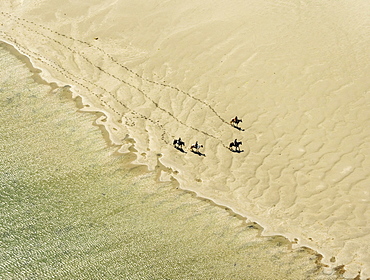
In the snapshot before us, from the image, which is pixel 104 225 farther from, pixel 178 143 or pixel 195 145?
pixel 195 145

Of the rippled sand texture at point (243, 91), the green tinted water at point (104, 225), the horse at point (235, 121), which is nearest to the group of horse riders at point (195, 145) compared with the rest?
the rippled sand texture at point (243, 91)

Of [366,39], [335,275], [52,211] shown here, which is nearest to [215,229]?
[335,275]

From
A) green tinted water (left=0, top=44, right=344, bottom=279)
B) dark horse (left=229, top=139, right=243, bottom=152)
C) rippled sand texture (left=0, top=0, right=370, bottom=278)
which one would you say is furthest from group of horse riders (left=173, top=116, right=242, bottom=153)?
green tinted water (left=0, top=44, right=344, bottom=279)

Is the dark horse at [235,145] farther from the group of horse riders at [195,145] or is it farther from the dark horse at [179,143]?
the dark horse at [179,143]

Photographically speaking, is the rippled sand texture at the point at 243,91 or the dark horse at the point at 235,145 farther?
the dark horse at the point at 235,145

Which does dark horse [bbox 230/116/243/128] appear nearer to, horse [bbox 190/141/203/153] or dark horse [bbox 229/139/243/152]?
dark horse [bbox 229/139/243/152]

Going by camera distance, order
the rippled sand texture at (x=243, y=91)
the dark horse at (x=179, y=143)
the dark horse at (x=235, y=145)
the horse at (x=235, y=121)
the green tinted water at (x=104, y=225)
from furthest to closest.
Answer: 1. the horse at (x=235, y=121)
2. the dark horse at (x=179, y=143)
3. the dark horse at (x=235, y=145)
4. the rippled sand texture at (x=243, y=91)
5. the green tinted water at (x=104, y=225)

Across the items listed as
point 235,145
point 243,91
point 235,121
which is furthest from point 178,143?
point 243,91
